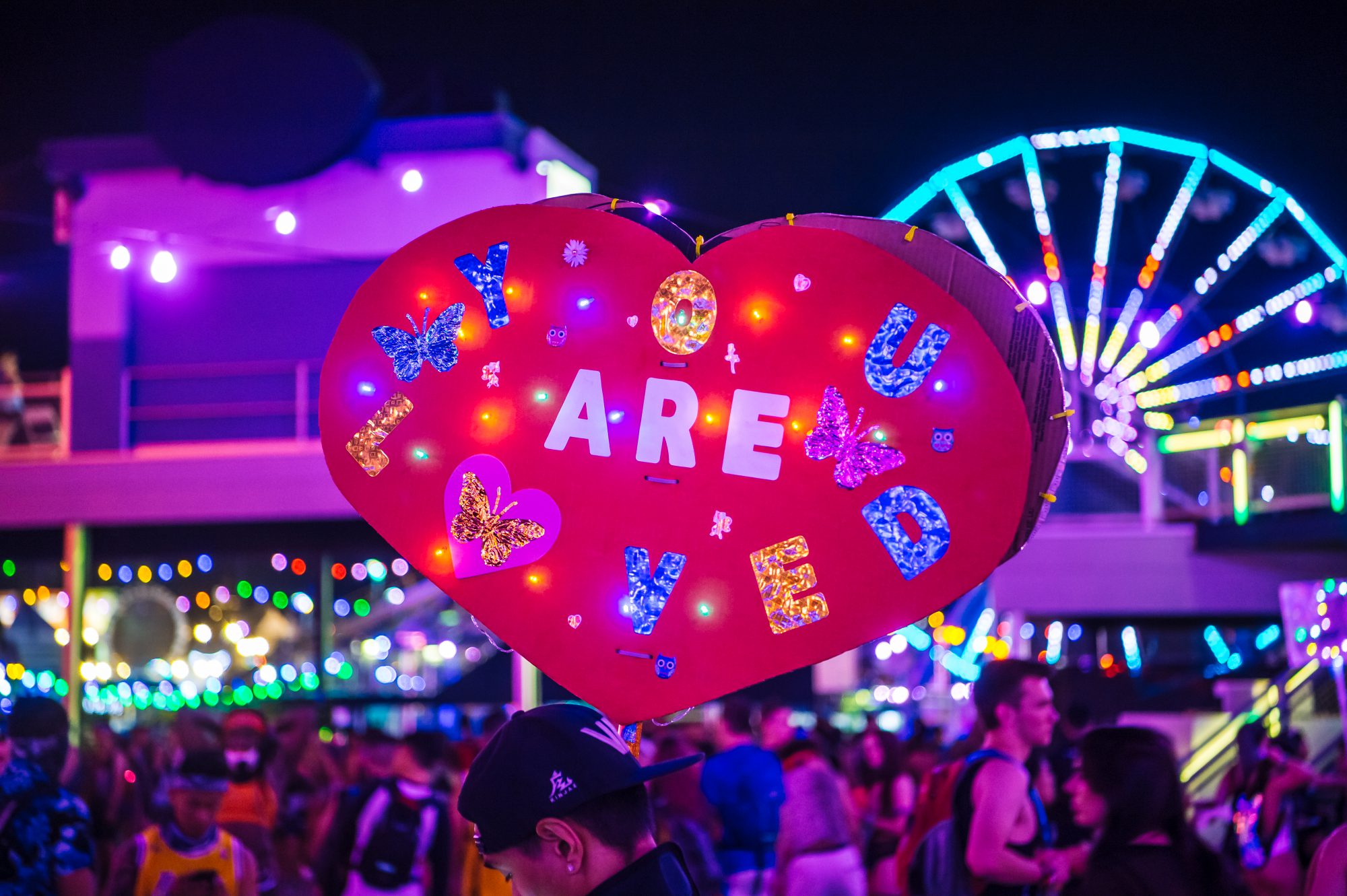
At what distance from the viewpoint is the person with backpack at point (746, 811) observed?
650 cm

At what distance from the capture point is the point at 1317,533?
1415 cm

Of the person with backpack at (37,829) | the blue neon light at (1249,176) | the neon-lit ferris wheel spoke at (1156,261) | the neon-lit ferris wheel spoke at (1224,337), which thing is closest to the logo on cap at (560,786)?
the person with backpack at (37,829)

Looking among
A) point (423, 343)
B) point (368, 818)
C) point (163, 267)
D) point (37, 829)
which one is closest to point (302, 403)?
point (163, 267)

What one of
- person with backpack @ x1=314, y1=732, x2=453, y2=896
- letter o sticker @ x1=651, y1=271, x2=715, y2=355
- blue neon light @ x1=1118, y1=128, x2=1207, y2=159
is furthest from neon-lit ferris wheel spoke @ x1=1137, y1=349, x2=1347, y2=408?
letter o sticker @ x1=651, y1=271, x2=715, y2=355

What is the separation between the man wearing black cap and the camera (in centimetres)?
202

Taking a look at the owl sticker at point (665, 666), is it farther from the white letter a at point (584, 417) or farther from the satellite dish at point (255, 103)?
the satellite dish at point (255, 103)

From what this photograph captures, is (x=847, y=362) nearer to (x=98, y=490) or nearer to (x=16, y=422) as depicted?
(x=98, y=490)

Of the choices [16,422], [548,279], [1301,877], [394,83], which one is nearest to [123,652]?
[16,422]

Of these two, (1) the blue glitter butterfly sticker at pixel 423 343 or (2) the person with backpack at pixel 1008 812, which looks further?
(2) the person with backpack at pixel 1008 812

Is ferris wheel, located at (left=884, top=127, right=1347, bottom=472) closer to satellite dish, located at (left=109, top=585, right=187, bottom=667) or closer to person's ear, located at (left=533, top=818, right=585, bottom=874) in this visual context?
person's ear, located at (left=533, top=818, right=585, bottom=874)

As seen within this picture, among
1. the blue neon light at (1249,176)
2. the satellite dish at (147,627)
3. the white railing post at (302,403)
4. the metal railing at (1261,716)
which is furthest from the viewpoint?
the satellite dish at (147,627)

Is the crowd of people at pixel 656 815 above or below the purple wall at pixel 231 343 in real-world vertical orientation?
below

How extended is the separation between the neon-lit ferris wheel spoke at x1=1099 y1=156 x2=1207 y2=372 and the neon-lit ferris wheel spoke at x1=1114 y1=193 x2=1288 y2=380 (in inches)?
6.4

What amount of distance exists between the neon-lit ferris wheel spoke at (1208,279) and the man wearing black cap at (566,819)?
38.7 feet
